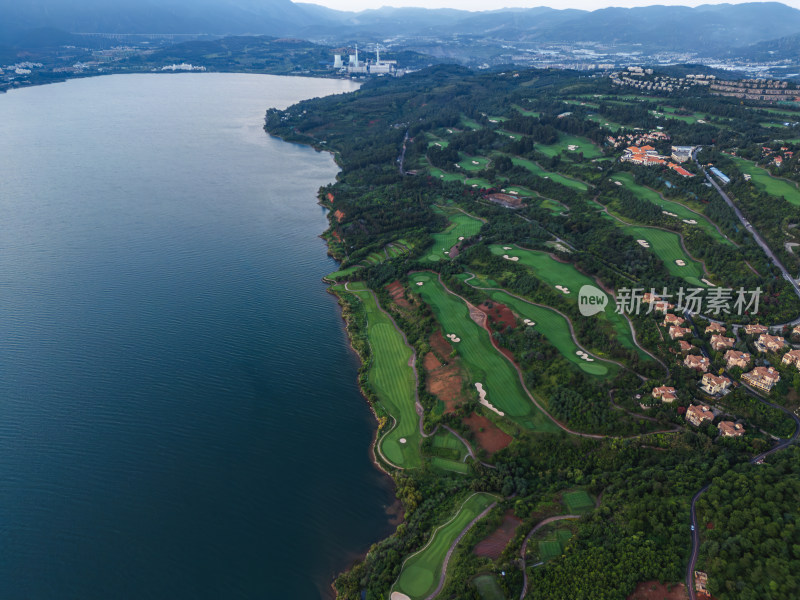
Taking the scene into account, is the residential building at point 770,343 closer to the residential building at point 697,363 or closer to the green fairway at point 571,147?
the residential building at point 697,363

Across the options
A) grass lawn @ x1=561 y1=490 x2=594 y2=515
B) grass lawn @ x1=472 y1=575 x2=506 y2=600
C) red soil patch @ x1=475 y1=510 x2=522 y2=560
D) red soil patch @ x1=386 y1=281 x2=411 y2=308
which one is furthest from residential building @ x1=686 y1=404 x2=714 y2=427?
red soil patch @ x1=386 y1=281 x2=411 y2=308

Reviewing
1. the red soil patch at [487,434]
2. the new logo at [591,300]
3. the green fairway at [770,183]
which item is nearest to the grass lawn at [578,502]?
the red soil patch at [487,434]

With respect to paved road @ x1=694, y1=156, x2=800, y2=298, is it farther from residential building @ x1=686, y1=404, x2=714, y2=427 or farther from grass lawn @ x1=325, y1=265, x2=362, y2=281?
grass lawn @ x1=325, y1=265, x2=362, y2=281

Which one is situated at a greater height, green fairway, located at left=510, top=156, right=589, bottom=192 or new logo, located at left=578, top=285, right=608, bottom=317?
green fairway, located at left=510, top=156, right=589, bottom=192

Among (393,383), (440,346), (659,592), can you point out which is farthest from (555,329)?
(659,592)

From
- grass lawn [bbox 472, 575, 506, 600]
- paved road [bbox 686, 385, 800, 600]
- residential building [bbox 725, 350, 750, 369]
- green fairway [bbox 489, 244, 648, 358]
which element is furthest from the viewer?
green fairway [bbox 489, 244, 648, 358]
